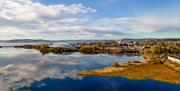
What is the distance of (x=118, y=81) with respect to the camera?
46.1 meters

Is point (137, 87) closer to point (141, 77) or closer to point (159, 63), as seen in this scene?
point (141, 77)

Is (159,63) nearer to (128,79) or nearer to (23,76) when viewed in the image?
(128,79)

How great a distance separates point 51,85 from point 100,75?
12505mm

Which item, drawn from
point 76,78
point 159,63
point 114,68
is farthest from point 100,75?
point 159,63

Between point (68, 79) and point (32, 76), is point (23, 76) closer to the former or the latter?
point (32, 76)

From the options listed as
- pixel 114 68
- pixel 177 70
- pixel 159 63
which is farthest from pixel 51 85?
pixel 159 63

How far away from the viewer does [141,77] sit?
50.1 meters

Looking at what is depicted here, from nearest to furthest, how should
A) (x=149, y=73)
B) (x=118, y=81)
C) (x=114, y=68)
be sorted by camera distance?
(x=118, y=81) < (x=149, y=73) < (x=114, y=68)

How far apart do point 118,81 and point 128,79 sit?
3105 millimetres

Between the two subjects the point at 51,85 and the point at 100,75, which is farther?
the point at 100,75

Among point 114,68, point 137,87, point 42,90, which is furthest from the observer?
point 114,68

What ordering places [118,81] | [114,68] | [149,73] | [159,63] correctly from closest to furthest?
1. [118,81]
2. [149,73]
3. [114,68]
4. [159,63]

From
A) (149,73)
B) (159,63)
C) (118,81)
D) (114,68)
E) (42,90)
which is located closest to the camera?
(42,90)

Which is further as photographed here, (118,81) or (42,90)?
(118,81)
